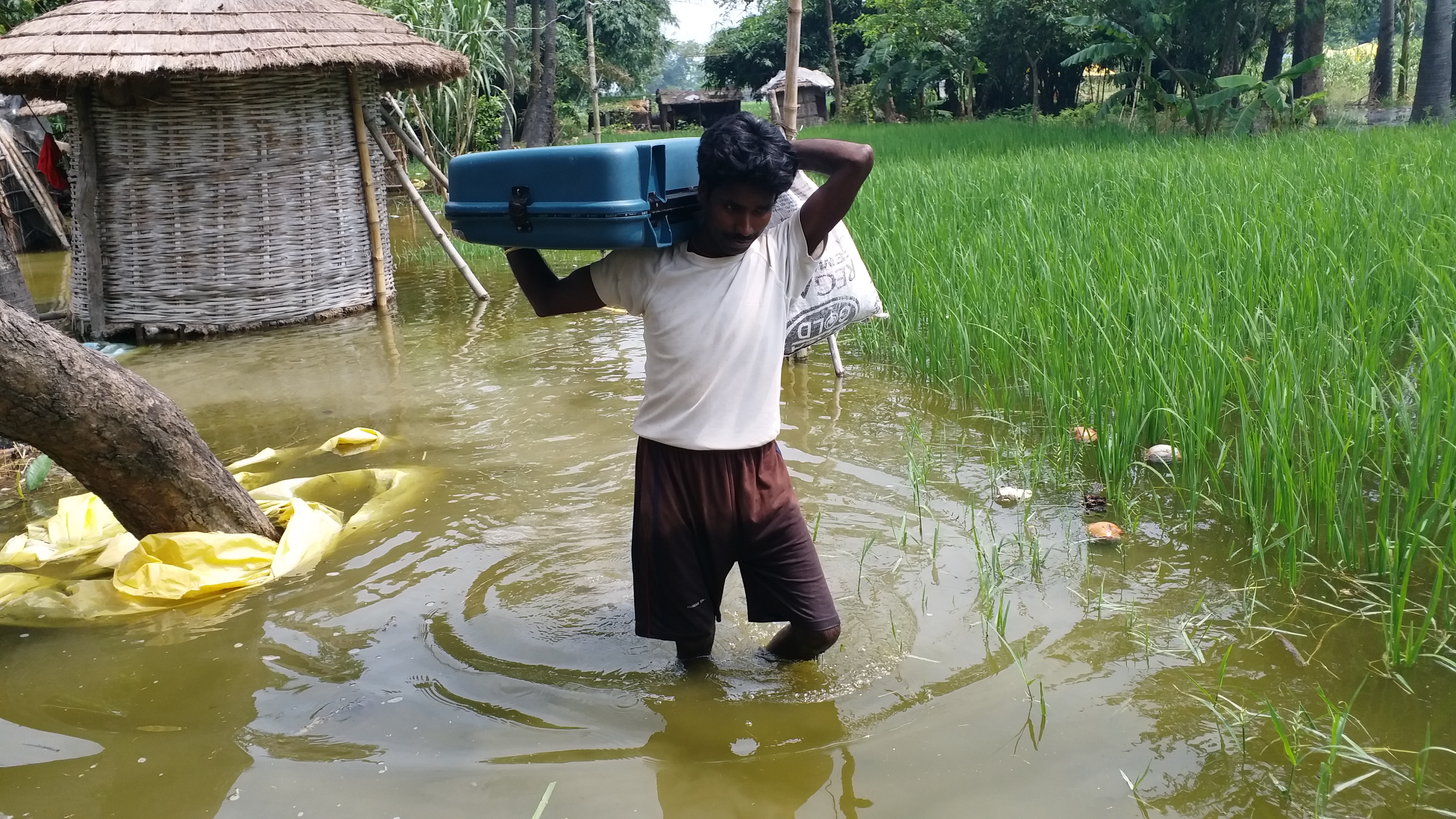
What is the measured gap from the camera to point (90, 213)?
5941mm

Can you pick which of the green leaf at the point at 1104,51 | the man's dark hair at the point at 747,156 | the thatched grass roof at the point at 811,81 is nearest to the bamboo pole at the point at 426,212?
the man's dark hair at the point at 747,156

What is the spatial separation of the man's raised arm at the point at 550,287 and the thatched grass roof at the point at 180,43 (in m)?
4.27

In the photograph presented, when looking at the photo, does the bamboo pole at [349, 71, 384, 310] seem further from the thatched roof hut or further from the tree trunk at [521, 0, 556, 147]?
the tree trunk at [521, 0, 556, 147]

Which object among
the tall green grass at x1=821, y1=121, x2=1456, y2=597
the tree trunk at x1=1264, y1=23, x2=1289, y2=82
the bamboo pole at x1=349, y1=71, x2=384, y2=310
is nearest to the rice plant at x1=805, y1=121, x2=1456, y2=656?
the tall green grass at x1=821, y1=121, x2=1456, y2=597

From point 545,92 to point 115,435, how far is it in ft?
47.2

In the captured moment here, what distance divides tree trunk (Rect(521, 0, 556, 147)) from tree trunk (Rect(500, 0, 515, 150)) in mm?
282

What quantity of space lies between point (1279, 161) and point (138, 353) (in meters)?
6.85

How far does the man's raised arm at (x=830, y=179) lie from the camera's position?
76.9 inches

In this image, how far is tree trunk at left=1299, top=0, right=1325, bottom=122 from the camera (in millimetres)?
14148

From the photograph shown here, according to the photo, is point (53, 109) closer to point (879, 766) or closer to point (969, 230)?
point (969, 230)

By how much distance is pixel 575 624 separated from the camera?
8.30ft

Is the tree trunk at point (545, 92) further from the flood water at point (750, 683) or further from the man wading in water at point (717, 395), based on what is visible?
the man wading in water at point (717, 395)

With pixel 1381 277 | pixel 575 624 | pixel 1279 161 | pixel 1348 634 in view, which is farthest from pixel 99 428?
pixel 1279 161

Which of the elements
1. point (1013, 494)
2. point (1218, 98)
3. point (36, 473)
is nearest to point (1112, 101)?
point (1218, 98)
